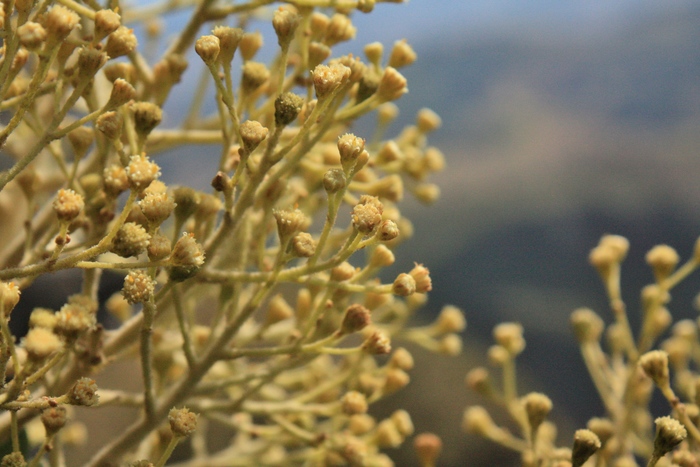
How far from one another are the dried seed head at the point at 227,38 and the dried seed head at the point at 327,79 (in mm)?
97

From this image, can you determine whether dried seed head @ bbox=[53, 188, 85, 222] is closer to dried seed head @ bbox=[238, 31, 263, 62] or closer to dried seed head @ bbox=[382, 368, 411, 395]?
dried seed head @ bbox=[238, 31, 263, 62]

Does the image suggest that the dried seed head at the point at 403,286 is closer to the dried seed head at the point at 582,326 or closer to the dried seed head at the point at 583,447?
the dried seed head at the point at 583,447

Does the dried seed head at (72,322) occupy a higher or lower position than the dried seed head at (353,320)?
higher

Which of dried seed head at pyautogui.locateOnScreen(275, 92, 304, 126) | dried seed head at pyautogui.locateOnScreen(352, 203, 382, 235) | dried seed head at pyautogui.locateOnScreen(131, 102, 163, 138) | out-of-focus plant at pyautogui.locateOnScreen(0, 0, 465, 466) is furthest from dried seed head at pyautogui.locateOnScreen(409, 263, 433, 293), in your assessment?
dried seed head at pyautogui.locateOnScreen(131, 102, 163, 138)

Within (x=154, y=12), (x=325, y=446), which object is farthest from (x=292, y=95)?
(x=154, y=12)

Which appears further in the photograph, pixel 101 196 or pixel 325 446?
pixel 325 446

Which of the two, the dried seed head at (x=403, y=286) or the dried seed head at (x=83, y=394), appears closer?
the dried seed head at (x=83, y=394)

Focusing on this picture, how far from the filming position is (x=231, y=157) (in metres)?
0.80

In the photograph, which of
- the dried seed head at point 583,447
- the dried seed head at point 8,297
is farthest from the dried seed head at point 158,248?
the dried seed head at point 583,447

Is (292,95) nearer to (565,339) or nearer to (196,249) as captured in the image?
(196,249)

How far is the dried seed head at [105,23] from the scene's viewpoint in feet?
1.98

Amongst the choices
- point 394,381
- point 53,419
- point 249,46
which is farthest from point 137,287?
point 394,381

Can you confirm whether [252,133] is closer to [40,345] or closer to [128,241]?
[128,241]

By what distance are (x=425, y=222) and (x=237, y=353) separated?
2.37 meters
